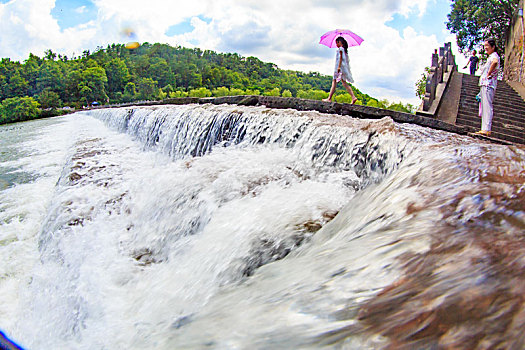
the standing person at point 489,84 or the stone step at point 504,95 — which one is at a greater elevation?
the stone step at point 504,95

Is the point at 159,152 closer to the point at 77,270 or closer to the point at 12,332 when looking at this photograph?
the point at 77,270

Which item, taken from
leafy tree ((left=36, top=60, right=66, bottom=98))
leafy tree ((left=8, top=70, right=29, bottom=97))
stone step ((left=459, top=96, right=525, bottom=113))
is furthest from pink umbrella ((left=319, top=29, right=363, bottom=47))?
leafy tree ((left=8, top=70, right=29, bottom=97))

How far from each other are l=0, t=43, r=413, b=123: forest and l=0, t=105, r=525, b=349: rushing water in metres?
37.6

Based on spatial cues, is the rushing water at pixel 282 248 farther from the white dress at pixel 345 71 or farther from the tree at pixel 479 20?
the tree at pixel 479 20

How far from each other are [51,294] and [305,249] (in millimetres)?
1920

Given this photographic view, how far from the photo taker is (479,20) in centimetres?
2055

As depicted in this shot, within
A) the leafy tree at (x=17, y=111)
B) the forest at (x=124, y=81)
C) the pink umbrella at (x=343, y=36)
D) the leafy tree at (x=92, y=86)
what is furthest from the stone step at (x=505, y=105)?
the leafy tree at (x=92, y=86)

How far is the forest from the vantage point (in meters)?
50.8

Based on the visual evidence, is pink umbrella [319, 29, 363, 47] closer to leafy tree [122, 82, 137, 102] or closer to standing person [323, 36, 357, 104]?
standing person [323, 36, 357, 104]

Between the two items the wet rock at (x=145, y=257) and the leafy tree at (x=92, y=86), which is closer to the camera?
the wet rock at (x=145, y=257)

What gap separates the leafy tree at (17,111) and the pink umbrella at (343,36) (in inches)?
1866

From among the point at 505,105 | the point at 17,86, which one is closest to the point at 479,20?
the point at 505,105

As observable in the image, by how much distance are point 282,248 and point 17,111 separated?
172ft

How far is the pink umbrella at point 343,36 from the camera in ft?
22.4
